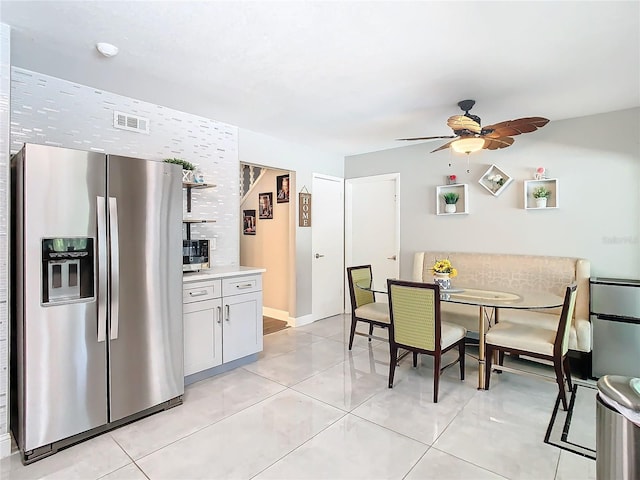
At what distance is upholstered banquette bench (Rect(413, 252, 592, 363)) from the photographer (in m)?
3.32

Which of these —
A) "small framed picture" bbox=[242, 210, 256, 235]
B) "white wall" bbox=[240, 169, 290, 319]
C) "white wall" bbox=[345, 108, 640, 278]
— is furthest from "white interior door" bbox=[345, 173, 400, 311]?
"small framed picture" bbox=[242, 210, 256, 235]

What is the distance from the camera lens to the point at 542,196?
3.80 metres

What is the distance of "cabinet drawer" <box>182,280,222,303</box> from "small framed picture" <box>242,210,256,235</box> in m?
2.49

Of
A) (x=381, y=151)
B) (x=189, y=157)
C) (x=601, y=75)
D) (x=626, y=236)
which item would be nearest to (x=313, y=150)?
(x=381, y=151)

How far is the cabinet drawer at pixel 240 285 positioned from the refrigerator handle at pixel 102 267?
3.57 ft

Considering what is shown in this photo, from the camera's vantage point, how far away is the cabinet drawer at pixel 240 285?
3240 millimetres

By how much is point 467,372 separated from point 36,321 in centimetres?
336

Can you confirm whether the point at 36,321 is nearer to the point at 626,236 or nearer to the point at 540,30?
the point at 540,30

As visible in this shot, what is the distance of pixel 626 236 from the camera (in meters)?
3.42

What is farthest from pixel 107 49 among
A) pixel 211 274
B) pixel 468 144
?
pixel 468 144

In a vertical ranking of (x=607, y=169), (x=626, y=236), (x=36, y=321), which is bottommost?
(x=36, y=321)

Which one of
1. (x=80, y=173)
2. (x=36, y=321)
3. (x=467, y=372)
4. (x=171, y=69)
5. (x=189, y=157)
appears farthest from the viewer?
(x=189, y=157)

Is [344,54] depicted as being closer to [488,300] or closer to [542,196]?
[488,300]

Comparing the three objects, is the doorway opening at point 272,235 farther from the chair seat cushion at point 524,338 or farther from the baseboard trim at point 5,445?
the baseboard trim at point 5,445
